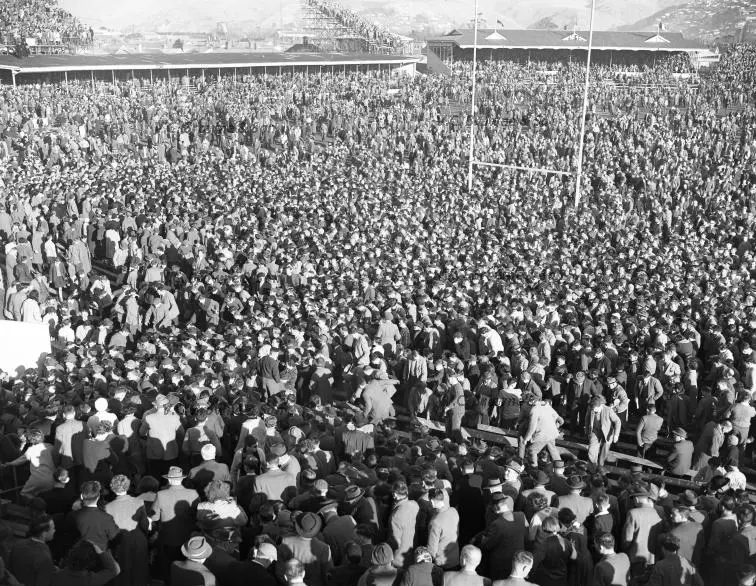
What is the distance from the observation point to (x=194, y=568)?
5453 millimetres

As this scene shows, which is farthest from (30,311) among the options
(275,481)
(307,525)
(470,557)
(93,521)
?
(470,557)

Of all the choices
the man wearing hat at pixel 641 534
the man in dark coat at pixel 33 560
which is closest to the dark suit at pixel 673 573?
the man wearing hat at pixel 641 534

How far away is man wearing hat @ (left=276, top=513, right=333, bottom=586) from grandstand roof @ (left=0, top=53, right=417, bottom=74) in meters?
34.2

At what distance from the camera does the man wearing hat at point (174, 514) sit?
657 centimetres

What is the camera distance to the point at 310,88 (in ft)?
138

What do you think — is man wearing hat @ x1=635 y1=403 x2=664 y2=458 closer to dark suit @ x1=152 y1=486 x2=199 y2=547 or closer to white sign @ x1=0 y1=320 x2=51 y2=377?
dark suit @ x1=152 y1=486 x2=199 y2=547

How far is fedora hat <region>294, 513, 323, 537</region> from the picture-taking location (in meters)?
5.87

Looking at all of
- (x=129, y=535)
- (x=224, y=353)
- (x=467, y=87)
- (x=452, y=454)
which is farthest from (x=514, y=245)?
(x=467, y=87)

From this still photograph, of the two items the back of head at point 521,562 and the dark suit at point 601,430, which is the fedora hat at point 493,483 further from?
the dark suit at point 601,430

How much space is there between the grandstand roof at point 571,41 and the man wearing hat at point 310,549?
49.7 m

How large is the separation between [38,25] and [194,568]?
2077 inches

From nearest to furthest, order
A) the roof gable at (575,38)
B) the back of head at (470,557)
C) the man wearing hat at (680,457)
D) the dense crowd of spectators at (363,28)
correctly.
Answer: the back of head at (470,557)
the man wearing hat at (680,457)
the roof gable at (575,38)
the dense crowd of spectators at (363,28)

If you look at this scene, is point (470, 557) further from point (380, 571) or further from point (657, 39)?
point (657, 39)

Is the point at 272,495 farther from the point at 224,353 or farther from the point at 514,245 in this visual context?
the point at 514,245
